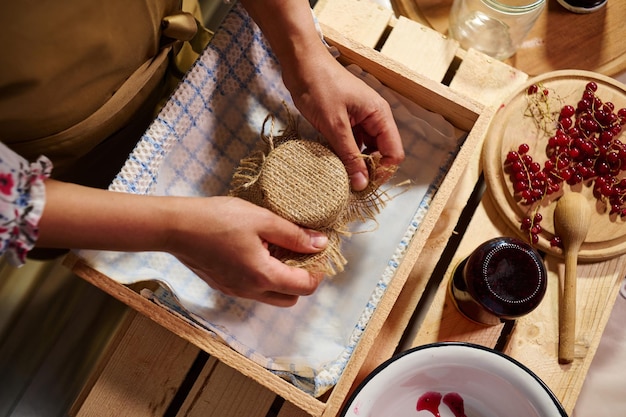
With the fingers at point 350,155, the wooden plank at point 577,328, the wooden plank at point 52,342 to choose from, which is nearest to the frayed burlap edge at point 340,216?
the fingers at point 350,155

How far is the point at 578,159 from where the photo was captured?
2.23ft

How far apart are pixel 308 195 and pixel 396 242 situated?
16 centimetres

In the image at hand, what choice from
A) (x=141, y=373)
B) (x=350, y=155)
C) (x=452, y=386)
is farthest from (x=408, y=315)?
(x=141, y=373)

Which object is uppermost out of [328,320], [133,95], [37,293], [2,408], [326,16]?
[326,16]

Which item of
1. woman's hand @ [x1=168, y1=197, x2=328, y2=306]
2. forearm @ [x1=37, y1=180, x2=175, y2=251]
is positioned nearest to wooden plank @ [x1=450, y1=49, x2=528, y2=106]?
woman's hand @ [x1=168, y1=197, x2=328, y2=306]

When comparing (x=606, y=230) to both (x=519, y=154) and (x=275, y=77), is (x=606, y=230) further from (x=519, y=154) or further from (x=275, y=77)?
(x=275, y=77)

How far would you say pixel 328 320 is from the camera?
2.02 ft

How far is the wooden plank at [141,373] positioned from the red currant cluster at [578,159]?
44 cm

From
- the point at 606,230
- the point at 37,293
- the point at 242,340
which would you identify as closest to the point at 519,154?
the point at 606,230

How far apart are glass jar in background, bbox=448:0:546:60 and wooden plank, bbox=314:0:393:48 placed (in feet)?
0.37

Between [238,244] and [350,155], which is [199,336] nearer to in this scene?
[238,244]

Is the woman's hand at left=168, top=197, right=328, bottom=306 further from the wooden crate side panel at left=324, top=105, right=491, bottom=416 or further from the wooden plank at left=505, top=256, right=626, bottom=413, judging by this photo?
the wooden plank at left=505, top=256, right=626, bottom=413

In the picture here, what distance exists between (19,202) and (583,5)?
78 cm

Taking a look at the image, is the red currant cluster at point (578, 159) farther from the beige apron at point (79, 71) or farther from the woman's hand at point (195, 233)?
the beige apron at point (79, 71)
